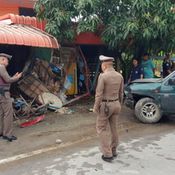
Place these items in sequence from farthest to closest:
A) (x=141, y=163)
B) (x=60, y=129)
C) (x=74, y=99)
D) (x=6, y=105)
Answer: (x=74, y=99) → (x=60, y=129) → (x=6, y=105) → (x=141, y=163)

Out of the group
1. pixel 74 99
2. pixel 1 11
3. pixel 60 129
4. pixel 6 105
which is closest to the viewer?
pixel 6 105

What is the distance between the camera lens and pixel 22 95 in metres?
10.4

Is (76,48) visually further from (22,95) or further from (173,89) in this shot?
(173,89)

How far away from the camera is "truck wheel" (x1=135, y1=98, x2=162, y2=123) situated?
900 centimetres

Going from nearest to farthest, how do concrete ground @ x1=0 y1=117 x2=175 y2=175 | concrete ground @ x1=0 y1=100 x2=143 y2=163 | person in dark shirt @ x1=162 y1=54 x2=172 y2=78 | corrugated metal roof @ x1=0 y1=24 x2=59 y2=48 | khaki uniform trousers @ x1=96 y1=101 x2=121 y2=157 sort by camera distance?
concrete ground @ x1=0 y1=117 x2=175 y2=175, khaki uniform trousers @ x1=96 y1=101 x2=121 y2=157, concrete ground @ x1=0 y1=100 x2=143 y2=163, corrugated metal roof @ x1=0 y1=24 x2=59 y2=48, person in dark shirt @ x1=162 y1=54 x2=172 y2=78

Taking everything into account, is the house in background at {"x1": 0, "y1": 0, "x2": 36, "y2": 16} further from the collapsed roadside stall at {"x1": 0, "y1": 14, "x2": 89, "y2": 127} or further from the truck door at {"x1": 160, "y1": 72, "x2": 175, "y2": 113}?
the truck door at {"x1": 160, "y1": 72, "x2": 175, "y2": 113}

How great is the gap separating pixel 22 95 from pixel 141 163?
5.46 meters

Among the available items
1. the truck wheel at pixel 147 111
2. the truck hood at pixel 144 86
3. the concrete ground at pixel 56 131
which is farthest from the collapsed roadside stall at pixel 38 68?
the truck wheel at pixel 147 111

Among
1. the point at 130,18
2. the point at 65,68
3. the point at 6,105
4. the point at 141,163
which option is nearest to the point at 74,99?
the point at 65,68

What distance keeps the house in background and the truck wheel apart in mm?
7069

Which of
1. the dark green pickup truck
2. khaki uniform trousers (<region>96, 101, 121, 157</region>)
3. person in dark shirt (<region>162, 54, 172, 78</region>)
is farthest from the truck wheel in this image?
person in dark shirt (<region>162, 54, 172, 78</region>)

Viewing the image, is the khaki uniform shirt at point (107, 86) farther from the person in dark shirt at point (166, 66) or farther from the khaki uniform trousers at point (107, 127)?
the person in dark shirt at point (166, 66)

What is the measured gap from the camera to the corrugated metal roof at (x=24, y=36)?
8602 mm

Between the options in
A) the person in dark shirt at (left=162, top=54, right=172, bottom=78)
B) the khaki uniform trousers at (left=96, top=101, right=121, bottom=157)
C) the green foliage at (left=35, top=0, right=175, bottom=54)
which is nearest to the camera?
the khaki uniform trousers at (left=96, top=101, right=121, bottom=157)
